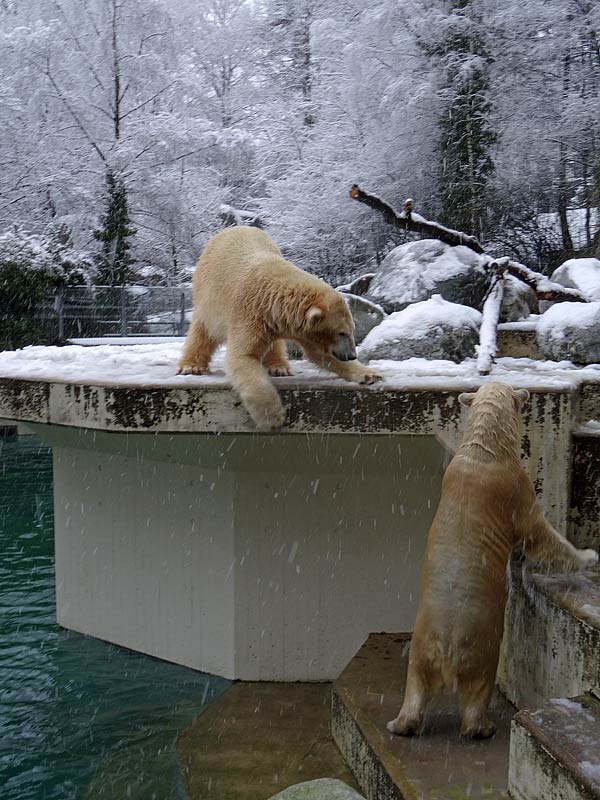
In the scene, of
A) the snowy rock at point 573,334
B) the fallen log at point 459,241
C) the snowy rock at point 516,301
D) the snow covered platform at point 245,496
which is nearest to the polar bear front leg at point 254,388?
the snow covered platform at point 245,496

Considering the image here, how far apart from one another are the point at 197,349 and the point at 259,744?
2.10 m

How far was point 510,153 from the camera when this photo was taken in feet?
56.4

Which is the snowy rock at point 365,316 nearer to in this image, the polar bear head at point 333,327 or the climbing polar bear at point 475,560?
the polar bear head at point 333,327

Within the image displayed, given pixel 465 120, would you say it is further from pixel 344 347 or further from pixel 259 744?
pixel 259 744

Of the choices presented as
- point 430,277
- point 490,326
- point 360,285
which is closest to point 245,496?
point 490,326

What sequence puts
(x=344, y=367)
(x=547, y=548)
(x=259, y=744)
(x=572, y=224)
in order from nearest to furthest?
(x=547, y=548) → (x=344, y=367) → (x=259, y=744) → (x=572, y=224)

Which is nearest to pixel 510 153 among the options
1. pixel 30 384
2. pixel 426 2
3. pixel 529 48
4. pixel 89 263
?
pixel 529 48

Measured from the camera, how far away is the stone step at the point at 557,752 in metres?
2.39

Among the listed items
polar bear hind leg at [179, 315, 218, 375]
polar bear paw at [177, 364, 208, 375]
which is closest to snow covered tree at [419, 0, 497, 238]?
polar bear hind leg at [179, 315, 218, 375]

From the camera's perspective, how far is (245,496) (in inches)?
206

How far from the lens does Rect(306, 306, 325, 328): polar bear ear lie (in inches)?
153

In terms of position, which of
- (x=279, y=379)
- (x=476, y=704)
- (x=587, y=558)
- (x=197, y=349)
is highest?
(x=197, y=349)

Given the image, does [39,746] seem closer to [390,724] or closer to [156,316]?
[390,724]

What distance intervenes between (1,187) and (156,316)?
536 cm
